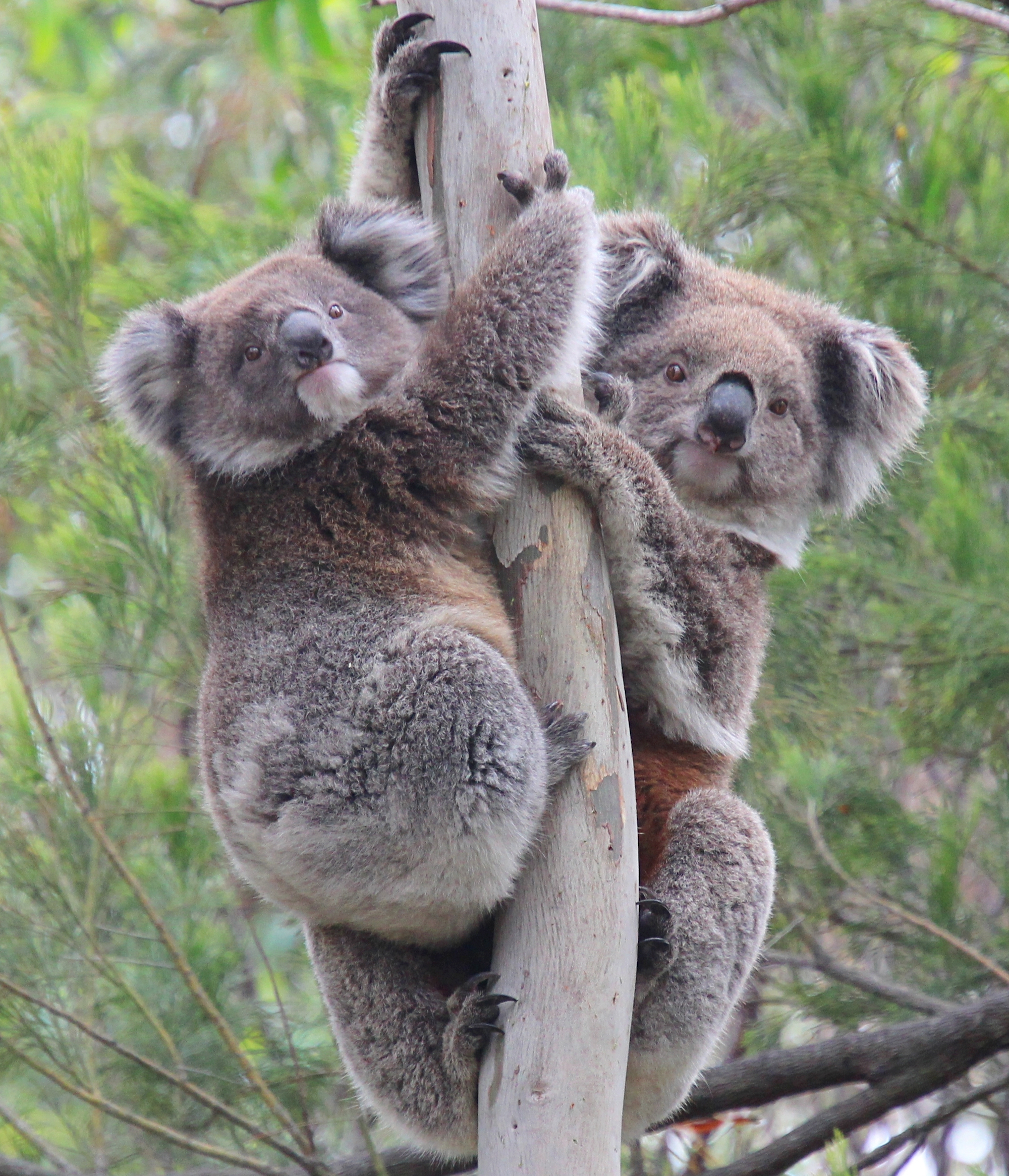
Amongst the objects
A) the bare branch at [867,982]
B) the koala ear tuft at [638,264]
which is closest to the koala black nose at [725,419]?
the koala ear tuft at [638,264]

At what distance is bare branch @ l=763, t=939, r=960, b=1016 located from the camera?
363 cm

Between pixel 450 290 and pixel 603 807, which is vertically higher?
pixel 450 290

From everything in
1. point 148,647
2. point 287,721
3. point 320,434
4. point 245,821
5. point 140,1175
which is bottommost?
point 140,1175

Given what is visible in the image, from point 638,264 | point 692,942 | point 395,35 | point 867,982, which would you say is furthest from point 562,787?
point 867,982

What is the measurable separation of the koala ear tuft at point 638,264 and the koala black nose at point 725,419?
34 centimetres

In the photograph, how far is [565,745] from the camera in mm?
2197

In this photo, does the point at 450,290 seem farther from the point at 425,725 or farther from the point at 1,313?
the point at 1,313

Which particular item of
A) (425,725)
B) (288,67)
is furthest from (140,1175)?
(288,67)

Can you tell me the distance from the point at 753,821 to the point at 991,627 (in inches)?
51.0

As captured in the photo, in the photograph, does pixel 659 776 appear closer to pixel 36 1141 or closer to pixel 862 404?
pixel 862 404

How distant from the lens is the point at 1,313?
3.94m

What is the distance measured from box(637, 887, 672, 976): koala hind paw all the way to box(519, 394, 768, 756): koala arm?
0.45 meters

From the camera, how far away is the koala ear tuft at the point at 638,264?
3021mm

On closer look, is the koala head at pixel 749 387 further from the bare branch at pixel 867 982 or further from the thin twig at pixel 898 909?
the bare branch at pixel 867 982
